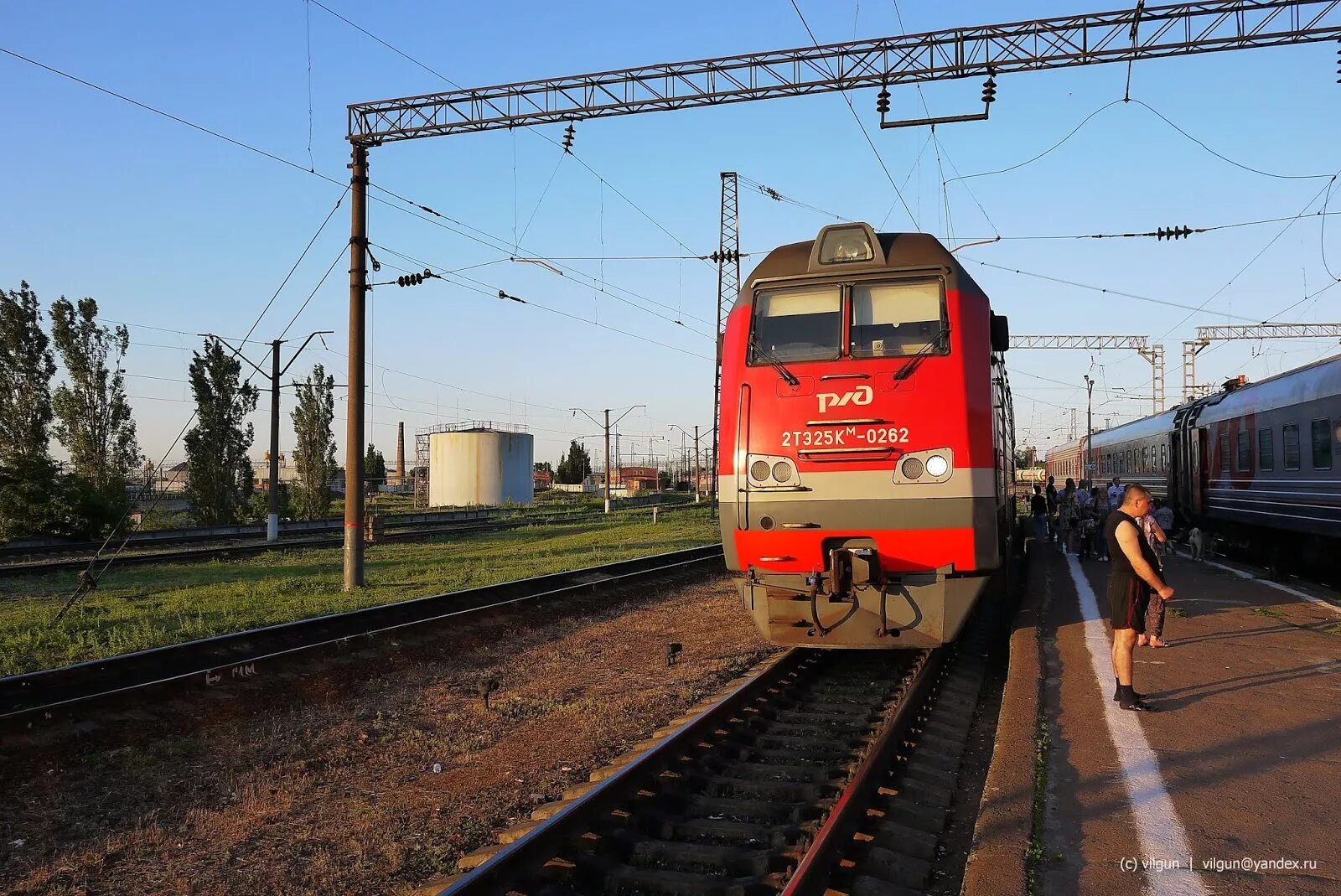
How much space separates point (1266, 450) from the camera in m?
16.4

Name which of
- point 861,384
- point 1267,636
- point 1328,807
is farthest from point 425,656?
point 1267,636

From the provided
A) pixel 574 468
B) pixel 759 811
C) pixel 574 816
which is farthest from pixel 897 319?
pixel 574 468

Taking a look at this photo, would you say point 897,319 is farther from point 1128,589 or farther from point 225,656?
point 225,656

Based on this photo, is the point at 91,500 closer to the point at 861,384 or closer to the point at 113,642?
the point at 113,642

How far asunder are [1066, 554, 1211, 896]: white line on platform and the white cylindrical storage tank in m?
60.6

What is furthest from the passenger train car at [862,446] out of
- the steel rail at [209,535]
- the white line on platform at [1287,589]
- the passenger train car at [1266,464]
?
the steel rail at [209,535]

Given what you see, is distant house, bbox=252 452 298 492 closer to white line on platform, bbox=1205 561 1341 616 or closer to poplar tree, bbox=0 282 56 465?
poplar tree, bbox=0 282 56 465

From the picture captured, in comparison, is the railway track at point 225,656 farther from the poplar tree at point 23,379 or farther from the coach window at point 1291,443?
the poplar tree at point 23,379

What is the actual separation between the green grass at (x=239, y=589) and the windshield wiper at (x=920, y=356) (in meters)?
8.06

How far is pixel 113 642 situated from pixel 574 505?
5097 cm

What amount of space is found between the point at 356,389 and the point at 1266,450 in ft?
49.5

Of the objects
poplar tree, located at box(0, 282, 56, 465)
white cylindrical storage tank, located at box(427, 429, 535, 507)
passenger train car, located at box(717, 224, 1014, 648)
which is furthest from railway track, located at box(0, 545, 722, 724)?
white cylindrical storage tank, located at box(427, 429, 535, 507)

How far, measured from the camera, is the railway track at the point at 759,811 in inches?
172

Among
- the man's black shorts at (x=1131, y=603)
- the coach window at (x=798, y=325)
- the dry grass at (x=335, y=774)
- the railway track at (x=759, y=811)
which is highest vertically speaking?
the coach window at (x=798, y=325)
